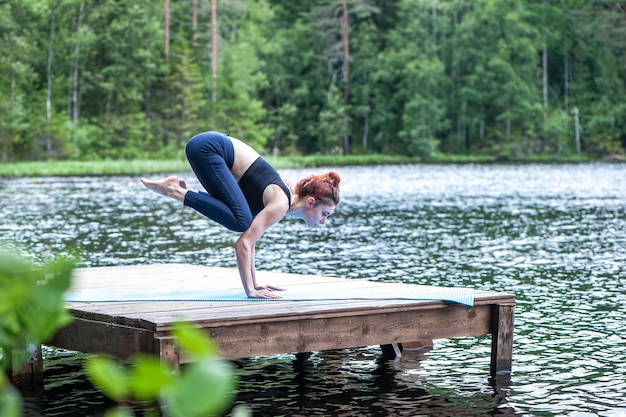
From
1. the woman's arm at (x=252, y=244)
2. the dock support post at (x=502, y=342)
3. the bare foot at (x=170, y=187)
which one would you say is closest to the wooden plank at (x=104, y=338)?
the woman's arm at (x=252, y=244)

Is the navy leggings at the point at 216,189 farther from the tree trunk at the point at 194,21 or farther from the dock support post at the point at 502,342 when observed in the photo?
the tree trunk at the point at 194,21

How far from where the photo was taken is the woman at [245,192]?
7277 mm

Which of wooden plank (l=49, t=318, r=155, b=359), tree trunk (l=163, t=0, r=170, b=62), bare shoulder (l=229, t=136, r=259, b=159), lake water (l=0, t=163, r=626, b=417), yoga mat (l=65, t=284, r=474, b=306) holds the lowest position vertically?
lake water (l=0, t=163, r=626, b=417)

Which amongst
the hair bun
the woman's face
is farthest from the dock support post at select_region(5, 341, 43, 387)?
the hair bun

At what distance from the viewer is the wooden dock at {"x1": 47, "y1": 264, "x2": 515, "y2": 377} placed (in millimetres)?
6277

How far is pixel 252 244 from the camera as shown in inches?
279

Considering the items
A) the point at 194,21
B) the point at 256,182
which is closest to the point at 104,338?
the point at 256,182

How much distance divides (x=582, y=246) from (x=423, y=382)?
37.1ft

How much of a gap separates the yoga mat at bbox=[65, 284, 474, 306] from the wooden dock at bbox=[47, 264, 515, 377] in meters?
0.09

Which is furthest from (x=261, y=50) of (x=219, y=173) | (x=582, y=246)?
(x=219, y=173)

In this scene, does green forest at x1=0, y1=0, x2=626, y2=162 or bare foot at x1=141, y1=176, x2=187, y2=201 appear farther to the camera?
green forest at x1=0, y1=0, x2=626, y2=162

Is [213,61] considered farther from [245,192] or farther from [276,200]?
[276,200]

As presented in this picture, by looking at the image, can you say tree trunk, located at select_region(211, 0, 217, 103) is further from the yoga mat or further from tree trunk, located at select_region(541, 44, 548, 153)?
the yoga mat

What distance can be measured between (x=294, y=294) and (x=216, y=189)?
0.95m
